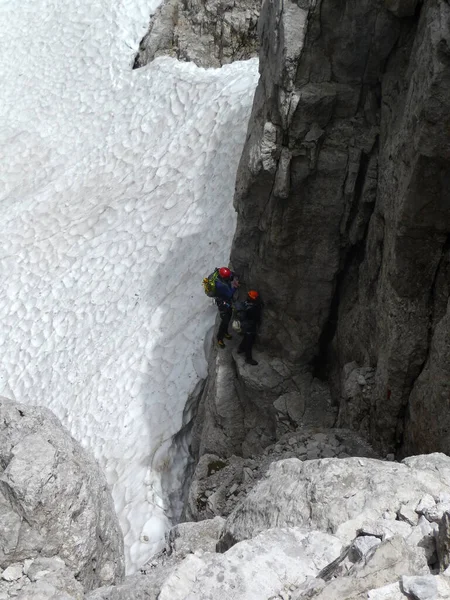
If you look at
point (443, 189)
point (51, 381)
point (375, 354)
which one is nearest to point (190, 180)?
point (51, 381)

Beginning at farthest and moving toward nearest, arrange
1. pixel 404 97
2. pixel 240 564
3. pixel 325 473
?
pixel 404 97 < pixel 325 473 < pixel 240 564

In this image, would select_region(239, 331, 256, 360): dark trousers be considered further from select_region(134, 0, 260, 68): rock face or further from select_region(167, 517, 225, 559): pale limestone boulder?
select_region(134, 0, 260, 68): rock face

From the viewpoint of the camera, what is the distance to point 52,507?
10.9m

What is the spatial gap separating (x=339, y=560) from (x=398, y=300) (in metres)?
5.75

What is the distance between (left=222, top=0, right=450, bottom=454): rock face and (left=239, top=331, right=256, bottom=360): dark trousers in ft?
1.14

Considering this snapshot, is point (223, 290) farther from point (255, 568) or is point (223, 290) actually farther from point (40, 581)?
point (255, 568)

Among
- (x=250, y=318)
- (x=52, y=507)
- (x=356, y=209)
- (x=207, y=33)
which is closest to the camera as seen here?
(x=52, y=507)

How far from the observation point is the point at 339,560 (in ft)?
22.1

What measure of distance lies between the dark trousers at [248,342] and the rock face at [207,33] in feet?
46.8

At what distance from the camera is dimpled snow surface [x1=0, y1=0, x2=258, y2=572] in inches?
746

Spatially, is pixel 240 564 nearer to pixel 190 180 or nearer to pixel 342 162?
pixel 342 162

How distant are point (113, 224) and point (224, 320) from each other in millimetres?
8642

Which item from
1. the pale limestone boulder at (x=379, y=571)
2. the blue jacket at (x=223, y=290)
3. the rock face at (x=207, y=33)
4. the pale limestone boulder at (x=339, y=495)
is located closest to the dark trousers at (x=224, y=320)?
the blue jacket at (x=223, y=290)

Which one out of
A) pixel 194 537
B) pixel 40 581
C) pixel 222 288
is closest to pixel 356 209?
pixel 222 288
